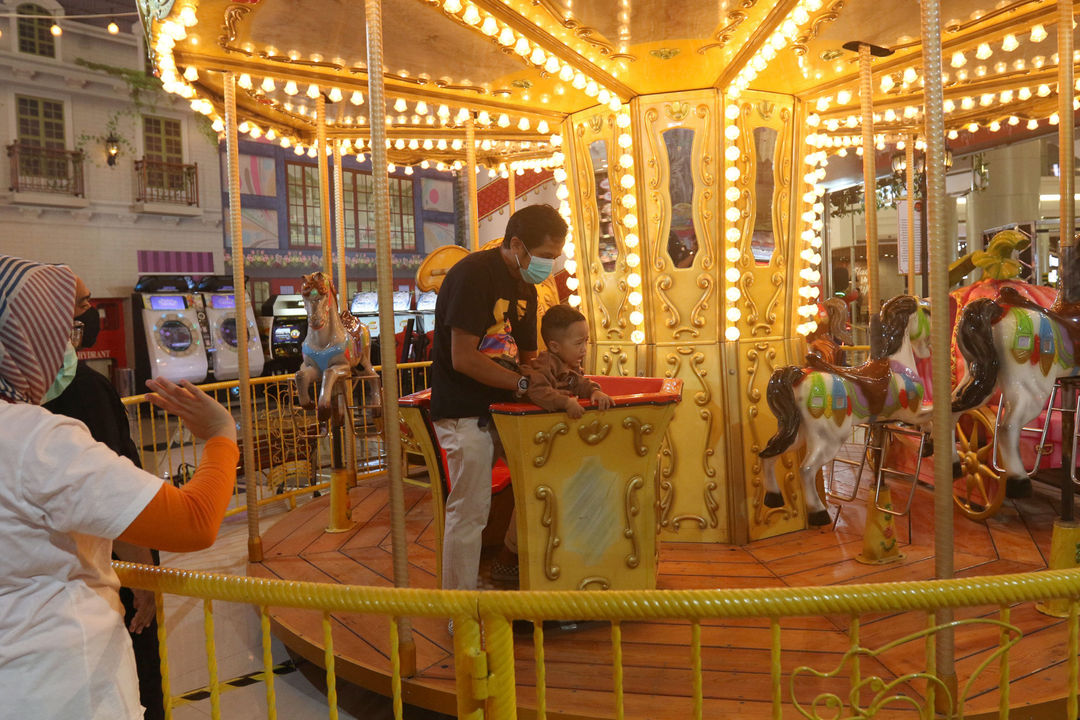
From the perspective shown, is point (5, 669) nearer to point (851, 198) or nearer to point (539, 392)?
point (539, 392)

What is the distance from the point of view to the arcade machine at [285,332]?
1441 cm

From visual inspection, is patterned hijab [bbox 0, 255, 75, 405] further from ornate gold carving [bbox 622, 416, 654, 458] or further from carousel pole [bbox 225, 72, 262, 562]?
carousel pole [bbox 225, 72, 262, 562]

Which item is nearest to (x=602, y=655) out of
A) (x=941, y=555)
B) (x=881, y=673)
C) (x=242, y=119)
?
(x=881, y=673)

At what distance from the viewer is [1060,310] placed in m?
3.46

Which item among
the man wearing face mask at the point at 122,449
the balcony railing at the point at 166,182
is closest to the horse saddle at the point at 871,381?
the man wearing face mask at the point at 122,449

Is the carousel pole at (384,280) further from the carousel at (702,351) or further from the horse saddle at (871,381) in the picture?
the horse saddle at (871,381)

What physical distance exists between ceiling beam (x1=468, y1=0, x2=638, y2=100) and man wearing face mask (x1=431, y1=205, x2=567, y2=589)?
1040 mm

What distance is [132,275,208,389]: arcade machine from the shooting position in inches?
509

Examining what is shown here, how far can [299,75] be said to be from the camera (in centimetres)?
430

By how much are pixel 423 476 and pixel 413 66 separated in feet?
9.89

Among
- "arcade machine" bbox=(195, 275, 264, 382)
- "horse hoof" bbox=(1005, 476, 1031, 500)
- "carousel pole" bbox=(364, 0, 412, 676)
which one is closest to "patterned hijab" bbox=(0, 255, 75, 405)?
"carousel pole" bbox=(364, 0, 412, 676)

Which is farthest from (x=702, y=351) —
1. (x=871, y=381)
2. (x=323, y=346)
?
(x=323, y=346)

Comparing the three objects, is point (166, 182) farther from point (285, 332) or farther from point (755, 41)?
point (755, 41)

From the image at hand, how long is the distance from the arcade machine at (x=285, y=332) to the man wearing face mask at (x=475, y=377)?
12030mm
